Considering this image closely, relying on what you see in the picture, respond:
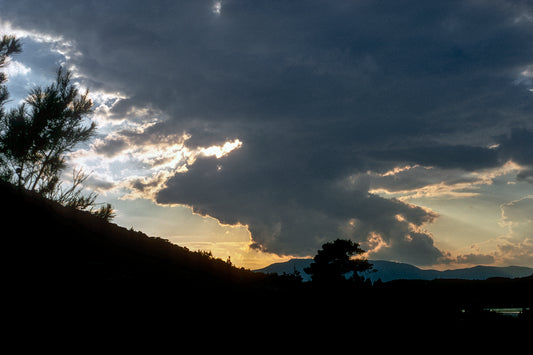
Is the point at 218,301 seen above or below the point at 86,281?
below

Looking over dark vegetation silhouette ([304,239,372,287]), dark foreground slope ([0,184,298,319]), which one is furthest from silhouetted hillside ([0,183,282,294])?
dark vegetation silhouette ([304,239,372,287])

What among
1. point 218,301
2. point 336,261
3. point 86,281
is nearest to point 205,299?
point 218,301

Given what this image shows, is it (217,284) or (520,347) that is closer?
(520,347)

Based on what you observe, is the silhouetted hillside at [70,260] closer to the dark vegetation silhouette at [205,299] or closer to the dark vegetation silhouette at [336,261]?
the dark vegetation silhouette at [205,299]

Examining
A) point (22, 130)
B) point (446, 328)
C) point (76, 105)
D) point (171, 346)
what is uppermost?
point (76, 105)

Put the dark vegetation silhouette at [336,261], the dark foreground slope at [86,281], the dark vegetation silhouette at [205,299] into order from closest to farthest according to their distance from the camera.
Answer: the dark vegetation silhouette at [205,299], the dark foreground slope at [86,281], the dark vegetation silhouette at [336,261]

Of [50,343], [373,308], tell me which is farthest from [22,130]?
[373,308]

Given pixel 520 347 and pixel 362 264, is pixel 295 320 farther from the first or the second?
pixel 362 264

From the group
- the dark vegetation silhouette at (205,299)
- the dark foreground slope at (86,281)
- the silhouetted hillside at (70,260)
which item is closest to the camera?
the dark vegetation silhouette at (205,299)

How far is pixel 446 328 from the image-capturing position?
3.88 metres

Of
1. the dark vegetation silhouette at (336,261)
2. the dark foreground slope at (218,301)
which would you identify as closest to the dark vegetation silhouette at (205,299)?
the dark foreground slope at (218,301)

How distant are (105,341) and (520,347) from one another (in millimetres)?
4579

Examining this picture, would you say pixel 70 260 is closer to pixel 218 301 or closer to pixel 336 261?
pixel 218 301

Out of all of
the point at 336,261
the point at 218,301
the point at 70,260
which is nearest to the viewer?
the point at 218,301
